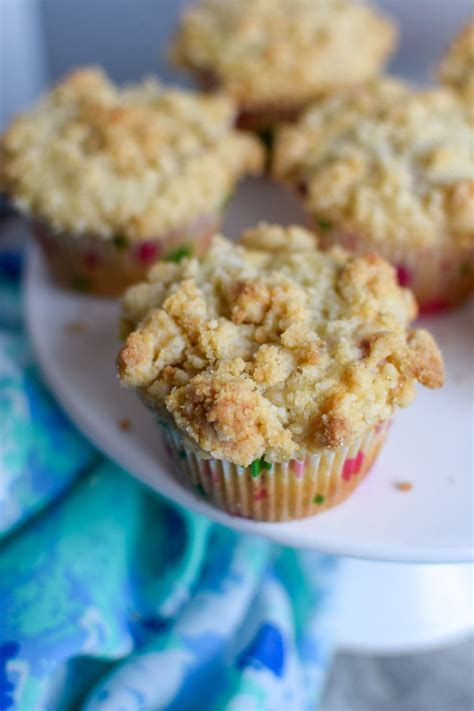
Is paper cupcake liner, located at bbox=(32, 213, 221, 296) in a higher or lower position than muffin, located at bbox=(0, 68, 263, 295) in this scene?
lower

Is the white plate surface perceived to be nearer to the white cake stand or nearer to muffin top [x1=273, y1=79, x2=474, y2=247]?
the white cake stand

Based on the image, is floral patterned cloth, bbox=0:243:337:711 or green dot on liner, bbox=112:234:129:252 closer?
floral patterned cloth, bbox=0:243:337:711

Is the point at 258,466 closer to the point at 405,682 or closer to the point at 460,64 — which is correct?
the point at 405,682


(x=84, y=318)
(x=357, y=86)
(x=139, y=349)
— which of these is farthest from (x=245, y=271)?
(x=357, y=86)

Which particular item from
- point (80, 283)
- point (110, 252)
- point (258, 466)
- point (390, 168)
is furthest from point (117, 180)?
point (258, 466)

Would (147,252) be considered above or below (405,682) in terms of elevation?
above

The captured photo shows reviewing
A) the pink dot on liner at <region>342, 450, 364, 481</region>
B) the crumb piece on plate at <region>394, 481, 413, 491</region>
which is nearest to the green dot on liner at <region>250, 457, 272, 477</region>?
the pink dot on liner at <region>342, 450, 364, 481</region>
